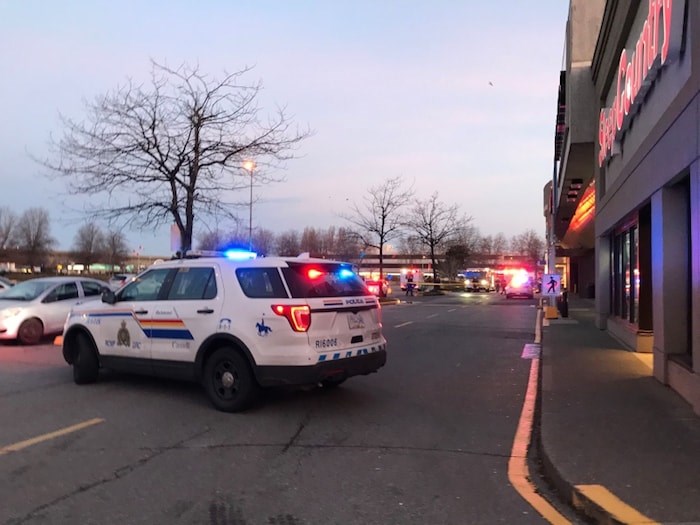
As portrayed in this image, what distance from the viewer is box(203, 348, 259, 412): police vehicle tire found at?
687 centimetres

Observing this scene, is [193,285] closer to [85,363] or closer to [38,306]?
[85,363]

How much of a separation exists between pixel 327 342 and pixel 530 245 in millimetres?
109570

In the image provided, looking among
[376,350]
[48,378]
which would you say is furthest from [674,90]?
[48,378]

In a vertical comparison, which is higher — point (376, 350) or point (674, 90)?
point (674, 90)

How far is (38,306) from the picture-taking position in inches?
516

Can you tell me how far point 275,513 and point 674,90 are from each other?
6.85m

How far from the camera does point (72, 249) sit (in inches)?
3339

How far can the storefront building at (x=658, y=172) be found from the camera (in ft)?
21.4

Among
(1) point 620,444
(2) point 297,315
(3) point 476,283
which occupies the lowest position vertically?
(1) point 620,444

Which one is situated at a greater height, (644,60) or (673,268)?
(644,60)

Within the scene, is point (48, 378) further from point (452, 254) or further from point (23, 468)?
point (452, 254)

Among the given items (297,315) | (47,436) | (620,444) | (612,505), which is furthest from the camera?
(297,315)

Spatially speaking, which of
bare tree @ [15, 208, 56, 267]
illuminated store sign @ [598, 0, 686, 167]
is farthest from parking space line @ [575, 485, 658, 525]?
bare tree @ [15, 208, 56, 267]

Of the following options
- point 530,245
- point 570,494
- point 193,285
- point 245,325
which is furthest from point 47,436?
point 530,245
